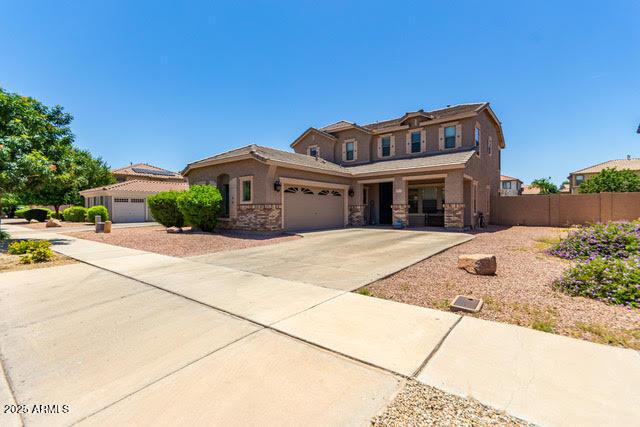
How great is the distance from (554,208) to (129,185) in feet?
111

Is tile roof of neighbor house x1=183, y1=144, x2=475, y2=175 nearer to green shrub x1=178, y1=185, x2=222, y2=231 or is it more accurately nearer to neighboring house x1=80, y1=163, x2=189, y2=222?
green shrub x1=178, y1=185, x2=222, y2=231

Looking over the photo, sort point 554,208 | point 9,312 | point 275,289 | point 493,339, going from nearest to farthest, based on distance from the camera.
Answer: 1. point 493,339
2. point 9,312
3. point 275,289
4. point 554,208

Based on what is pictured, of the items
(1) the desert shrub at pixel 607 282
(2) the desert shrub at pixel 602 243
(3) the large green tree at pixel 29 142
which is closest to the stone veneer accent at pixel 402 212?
(2) the desert shrub at pixel 602 243

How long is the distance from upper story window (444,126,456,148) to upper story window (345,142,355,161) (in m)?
6.40

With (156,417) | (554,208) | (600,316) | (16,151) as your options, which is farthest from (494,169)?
(16,151)

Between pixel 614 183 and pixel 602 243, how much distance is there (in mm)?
29496

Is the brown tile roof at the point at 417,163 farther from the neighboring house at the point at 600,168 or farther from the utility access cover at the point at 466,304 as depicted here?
the neighboring house at the point at 600,168

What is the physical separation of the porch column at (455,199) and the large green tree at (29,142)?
17843mm

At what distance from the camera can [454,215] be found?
52.7 feet

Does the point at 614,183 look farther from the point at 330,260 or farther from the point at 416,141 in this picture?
the point at 330,260

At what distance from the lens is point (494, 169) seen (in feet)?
73.5

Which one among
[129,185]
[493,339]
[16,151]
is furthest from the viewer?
[129,185]

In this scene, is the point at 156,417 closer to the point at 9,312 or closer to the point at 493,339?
the point at 493,339

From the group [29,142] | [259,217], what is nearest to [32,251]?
[29,142]
